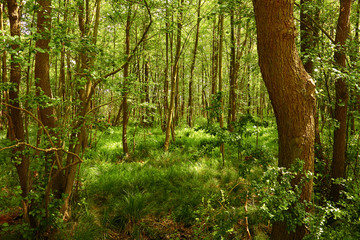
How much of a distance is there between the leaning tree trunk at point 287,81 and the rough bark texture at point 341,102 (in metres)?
1.52

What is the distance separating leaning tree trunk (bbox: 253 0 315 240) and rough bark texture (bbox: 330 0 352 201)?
1.52 metres

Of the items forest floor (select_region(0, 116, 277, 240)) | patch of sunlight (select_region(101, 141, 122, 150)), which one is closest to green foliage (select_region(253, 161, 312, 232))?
forest floor (select_region(0, 116, 277, 240))

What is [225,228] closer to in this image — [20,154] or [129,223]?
[129,223]

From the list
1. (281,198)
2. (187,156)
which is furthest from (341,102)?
(187,156)

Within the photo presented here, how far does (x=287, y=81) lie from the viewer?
2371 mm

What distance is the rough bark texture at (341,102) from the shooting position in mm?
3531

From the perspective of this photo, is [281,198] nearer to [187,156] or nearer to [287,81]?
[287,81]

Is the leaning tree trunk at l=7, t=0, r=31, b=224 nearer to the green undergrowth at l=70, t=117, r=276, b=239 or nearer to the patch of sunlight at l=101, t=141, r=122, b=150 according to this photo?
the green undergrowth at l=70, t=117, r=276, b=239

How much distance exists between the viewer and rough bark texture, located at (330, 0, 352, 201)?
3531 mm

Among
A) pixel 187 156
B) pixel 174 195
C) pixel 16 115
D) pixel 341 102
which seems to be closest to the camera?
pixel 16 115

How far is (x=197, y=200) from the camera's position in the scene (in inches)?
173

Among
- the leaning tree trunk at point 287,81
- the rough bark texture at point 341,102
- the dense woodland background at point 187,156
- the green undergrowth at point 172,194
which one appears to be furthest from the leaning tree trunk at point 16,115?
the rough bark texture at point 341,102

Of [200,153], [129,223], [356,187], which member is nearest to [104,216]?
[129,223]

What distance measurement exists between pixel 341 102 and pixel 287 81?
196 cm
